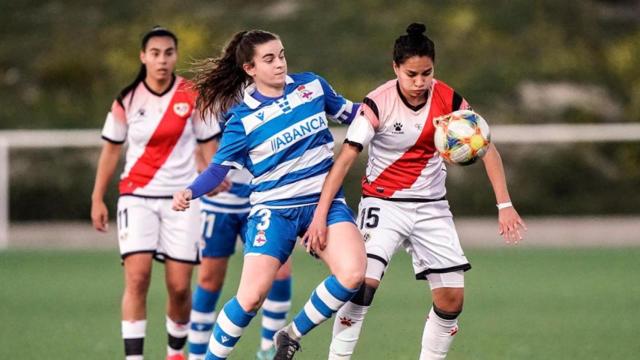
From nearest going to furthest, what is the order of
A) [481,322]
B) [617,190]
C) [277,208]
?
[277,208] < [481,322] < [617,190]

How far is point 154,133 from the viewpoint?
302 inches

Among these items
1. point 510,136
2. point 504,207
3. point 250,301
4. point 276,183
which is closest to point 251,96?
point 276,183

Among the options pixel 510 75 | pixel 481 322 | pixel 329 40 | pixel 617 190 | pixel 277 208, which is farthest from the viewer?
pixel 329 40

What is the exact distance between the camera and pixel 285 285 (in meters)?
8.39

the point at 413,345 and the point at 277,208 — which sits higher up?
the point at 277,208

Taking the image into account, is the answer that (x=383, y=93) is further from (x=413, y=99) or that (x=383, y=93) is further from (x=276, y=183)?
(x=276, y=183)

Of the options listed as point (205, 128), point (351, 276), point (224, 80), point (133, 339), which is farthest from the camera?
point (205, 128)

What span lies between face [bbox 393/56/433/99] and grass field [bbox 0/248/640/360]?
2184 mm

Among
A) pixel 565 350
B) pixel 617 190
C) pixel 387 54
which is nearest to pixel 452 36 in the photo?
pixel 387 54

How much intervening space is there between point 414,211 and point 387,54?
15550 mm

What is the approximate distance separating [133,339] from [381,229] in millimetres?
1659

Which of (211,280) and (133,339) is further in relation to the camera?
(211,280)

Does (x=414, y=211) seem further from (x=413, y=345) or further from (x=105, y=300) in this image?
(x=105, y=300)

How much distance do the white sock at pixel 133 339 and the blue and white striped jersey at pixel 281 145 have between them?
121cm
